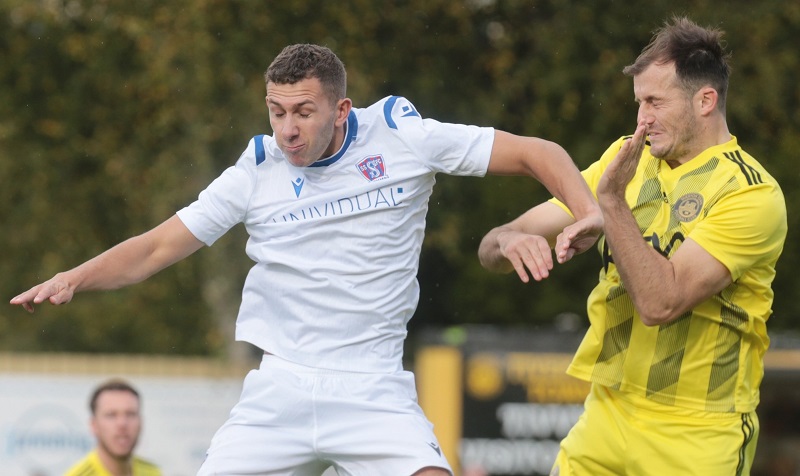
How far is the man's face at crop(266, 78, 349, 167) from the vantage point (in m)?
5.39

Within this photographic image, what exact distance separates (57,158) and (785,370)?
11.7m

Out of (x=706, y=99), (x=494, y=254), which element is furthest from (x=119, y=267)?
(x=706, y=99)

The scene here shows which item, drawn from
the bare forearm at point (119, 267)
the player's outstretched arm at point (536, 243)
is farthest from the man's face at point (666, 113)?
the bare forearm at point (119, 267)

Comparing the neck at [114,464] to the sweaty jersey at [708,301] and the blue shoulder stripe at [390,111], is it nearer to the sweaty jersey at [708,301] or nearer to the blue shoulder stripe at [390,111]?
the blue shoulder stripe at [390,111]

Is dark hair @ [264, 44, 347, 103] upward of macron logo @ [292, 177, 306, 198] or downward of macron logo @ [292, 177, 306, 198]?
upward

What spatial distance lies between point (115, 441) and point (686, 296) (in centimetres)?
492

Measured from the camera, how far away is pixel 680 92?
5410mm

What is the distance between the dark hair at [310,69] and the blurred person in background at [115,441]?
4.14m

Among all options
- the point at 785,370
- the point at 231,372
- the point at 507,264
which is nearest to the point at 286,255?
the point at 507,264

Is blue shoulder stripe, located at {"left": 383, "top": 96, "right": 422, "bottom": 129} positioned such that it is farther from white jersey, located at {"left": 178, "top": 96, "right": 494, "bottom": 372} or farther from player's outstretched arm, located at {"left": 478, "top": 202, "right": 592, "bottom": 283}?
player's outstretched arm, located at {"left": 478, "top": 202, "right": 592, "bottom": 283}

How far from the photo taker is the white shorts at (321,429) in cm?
534

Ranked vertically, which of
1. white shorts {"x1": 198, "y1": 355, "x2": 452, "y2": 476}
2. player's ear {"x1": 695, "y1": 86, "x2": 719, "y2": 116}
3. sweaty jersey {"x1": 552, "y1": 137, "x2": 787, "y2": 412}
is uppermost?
player's ear {"x1": 695, "y1": 86, "x2": 719, "y2": 116}

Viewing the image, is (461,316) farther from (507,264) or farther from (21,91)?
(507,264)

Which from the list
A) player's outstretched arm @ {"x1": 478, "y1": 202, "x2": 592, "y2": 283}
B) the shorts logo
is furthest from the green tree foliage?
the shorts logo
